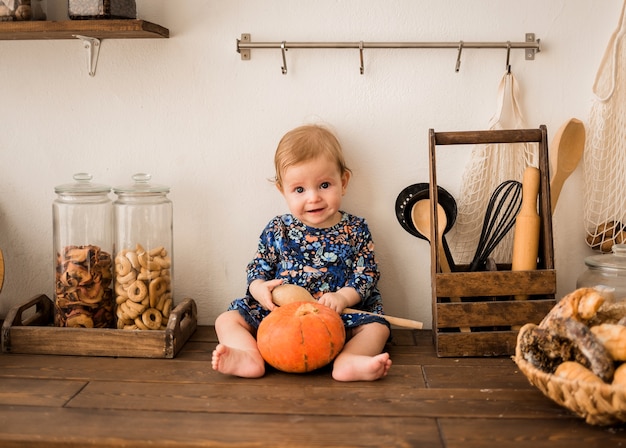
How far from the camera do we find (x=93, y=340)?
4.89 feet

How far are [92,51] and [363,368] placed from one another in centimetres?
100

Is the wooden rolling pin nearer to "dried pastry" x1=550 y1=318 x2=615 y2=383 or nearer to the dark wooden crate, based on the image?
the dark wooden crate

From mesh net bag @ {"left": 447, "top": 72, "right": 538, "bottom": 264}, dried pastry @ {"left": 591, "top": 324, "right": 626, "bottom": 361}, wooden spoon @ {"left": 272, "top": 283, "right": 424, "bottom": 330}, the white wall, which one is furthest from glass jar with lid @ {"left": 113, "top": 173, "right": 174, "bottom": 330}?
dried pastry @ {"left": 591, "top": 324, "right": 626, "bottom": 361}

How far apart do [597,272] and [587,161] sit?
288mm

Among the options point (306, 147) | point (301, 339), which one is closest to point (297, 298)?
point (301, 339)

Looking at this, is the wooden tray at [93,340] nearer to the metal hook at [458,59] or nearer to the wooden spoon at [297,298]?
the wooden spoon at [297,298]

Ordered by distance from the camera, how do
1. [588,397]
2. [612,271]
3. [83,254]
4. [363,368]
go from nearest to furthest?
[588,397] → [363,368] → [612,271] → [83,254]

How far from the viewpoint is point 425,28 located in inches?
63.3

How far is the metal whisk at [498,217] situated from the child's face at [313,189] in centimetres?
34

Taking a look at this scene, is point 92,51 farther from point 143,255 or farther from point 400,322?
point 400,322

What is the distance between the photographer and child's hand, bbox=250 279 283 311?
1.52 m

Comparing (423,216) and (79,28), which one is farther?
(423,216)

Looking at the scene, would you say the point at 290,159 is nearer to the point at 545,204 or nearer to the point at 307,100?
→ the point at 307,100

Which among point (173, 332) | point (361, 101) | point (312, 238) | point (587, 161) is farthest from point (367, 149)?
point (173, 332)
